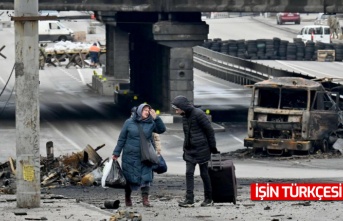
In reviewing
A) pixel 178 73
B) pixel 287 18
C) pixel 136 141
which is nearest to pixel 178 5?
pixel 178 73

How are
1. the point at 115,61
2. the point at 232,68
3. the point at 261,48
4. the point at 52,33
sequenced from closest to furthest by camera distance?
the point at 115,61, the point at 232,68, the point at 261,48, the point at 52,33

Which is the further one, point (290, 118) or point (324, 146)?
point (324, 146)

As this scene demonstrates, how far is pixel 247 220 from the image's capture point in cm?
1745

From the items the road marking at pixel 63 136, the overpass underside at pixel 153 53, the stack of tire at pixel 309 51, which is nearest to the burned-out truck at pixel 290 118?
the road marking at pixel 63 136

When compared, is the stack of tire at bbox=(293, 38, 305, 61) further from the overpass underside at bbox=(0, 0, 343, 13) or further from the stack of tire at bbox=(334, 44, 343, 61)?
the overpass underside at bbox=(0, 0, 343, 13)

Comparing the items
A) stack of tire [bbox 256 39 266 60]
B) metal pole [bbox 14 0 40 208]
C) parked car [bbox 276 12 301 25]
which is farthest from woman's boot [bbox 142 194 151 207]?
parked car [bbox 276 12 301 25]

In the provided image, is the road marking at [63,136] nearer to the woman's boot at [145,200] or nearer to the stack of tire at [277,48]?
the woman's boot at [145,200]

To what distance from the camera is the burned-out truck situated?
33812 mm

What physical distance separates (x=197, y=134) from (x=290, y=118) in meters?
15.0

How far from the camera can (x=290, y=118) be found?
33.9 metres

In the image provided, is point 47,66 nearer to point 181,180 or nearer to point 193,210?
point 181,180

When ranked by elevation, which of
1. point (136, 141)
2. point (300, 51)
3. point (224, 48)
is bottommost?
point (300, 51)

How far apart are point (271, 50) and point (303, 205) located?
199 feet

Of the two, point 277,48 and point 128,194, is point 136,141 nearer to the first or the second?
point 128,194
